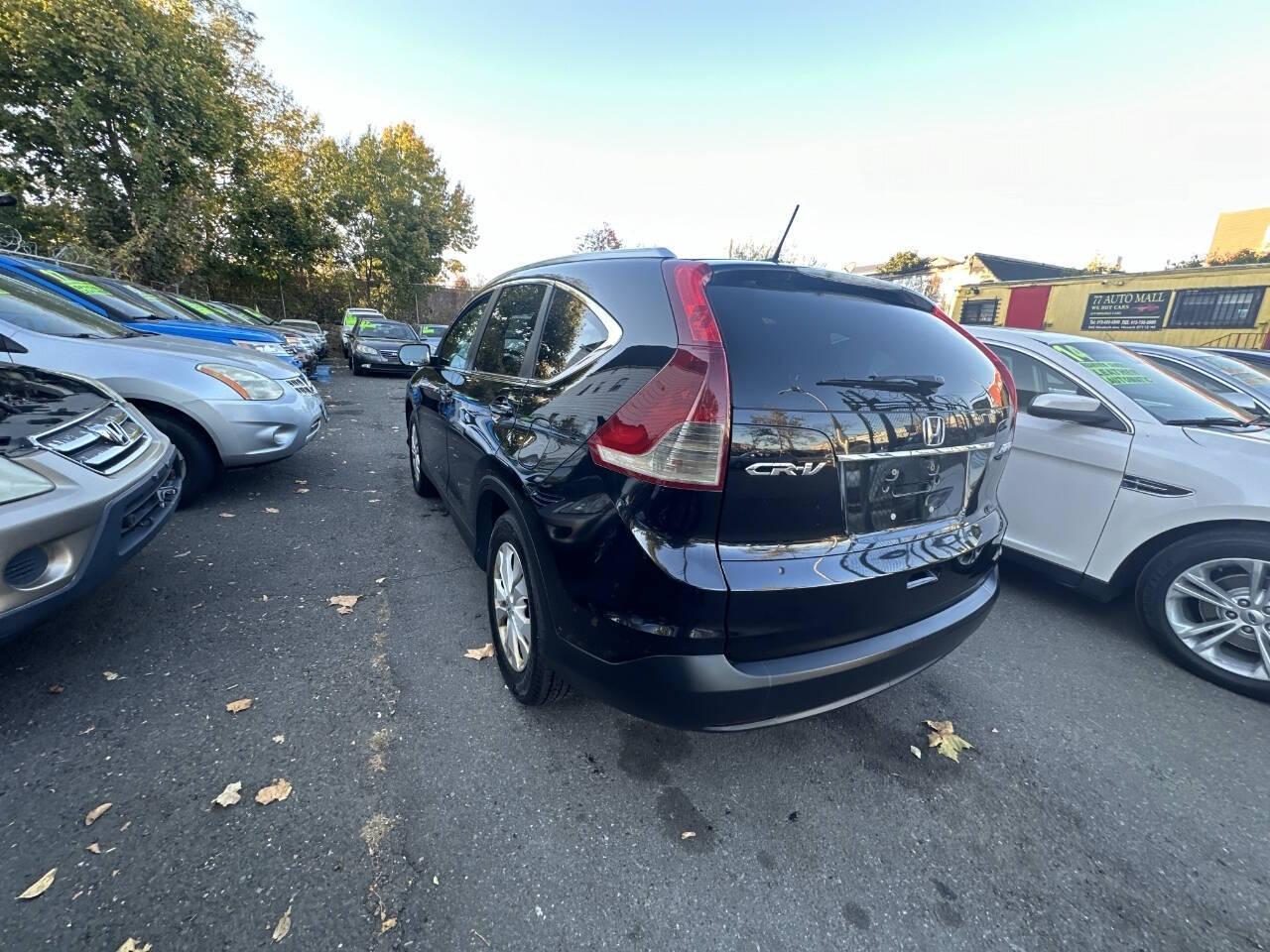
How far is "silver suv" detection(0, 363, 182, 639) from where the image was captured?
186 cm

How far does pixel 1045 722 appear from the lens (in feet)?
7.88

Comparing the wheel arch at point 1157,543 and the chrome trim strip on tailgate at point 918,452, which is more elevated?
the chrome trim strip on tailgate at point 918,452

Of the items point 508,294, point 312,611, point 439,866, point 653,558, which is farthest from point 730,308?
point 312,611

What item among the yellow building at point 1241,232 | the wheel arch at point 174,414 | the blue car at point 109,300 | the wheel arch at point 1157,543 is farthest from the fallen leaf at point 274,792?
the yellow building at point 1241,232

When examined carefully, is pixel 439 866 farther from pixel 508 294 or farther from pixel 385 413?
pixel 385 413

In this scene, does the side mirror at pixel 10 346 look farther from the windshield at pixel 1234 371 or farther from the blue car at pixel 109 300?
the windshield at pixel 1234 371

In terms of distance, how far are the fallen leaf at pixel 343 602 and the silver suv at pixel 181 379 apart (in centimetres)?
186

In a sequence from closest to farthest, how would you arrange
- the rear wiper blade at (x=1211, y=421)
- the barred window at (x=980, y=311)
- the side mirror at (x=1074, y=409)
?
1. the rear wiper blade at (x=1211, y=421)
2. the side mirror at (x=1074, y=409)
3. the barred window at (x=980, y=311)

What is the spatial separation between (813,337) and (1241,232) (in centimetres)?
6689

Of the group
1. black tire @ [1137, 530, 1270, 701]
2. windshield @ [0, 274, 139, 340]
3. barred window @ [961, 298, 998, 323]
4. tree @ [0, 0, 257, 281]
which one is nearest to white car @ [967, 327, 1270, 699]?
black tire @ [1137, 530, 1270, 701]

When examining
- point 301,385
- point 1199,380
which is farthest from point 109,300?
point 1199,380

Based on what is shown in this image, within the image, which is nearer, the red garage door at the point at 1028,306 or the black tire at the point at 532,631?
the black tire at the point at 532,631

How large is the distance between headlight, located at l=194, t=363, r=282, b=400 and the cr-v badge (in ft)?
13.9

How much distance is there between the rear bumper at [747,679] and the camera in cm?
152
